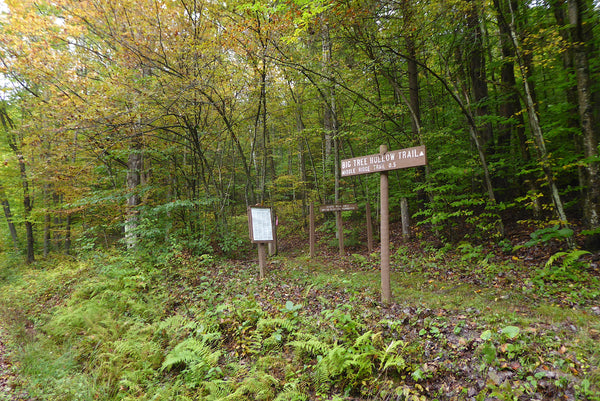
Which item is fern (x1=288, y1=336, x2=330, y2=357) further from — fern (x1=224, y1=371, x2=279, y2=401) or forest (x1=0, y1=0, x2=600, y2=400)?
fern (x1=224, y1=371, x2=279, y2=401)

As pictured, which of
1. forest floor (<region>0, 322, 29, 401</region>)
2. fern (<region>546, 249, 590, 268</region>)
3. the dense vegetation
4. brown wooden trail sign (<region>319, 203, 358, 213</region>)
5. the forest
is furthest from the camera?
brown wooden trail sign (<region>319, 203, 358, 213</region>)

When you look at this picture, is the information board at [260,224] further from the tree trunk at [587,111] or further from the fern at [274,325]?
the tree trunk at [587,111]

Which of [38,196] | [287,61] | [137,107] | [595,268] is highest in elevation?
[287,61]

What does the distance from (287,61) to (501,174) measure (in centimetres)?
830

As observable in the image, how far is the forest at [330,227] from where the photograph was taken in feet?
10.8

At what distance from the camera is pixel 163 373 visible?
403 centimetres

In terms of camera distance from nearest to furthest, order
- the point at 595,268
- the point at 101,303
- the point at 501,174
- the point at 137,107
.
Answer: the point at 595,268 < the point at 101,303 < the point at 137,107 < the point at 501,174

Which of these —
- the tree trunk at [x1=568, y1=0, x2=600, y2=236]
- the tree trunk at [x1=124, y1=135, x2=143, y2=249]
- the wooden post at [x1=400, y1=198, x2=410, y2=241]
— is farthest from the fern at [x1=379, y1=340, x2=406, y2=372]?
the tree trunk at [x1=124, y1=135, x2=143, y2=249]

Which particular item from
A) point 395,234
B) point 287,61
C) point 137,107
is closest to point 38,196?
point 137,107

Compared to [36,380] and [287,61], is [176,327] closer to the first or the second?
[36,380]

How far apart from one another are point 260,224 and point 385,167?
4.08 metres

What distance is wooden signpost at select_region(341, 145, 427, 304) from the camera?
4.44m

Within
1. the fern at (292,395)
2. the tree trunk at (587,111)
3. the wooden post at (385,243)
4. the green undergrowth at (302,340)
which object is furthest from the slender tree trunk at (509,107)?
the fern at (292,395)

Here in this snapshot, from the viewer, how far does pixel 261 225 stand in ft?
24.7
